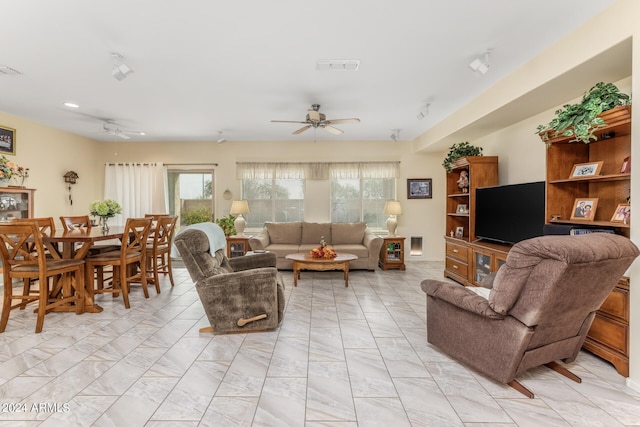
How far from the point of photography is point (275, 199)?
6.93 meters

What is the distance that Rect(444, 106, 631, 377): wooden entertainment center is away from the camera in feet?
7.51

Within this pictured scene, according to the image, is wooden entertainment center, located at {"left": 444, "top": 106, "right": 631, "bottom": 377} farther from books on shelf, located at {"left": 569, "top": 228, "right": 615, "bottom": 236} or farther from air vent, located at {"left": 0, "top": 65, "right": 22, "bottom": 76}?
air vent, located at {"left": 0, "top": 65, "right": 22, "bottom": 76}

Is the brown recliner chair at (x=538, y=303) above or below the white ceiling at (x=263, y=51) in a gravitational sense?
below

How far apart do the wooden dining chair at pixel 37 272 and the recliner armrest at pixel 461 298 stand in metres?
3.48

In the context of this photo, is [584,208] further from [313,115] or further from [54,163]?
[54,163]

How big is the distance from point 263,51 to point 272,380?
8.92ft

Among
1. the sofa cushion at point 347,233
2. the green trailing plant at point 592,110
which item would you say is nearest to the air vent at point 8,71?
the sofa cushion at point 347,233

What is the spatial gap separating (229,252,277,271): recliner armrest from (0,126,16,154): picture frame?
13.1 feet

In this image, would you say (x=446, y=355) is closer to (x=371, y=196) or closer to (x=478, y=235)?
(x=478, y=235)

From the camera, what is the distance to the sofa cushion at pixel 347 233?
6293 millimetres

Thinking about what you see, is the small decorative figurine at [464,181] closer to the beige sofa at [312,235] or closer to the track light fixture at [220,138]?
the beige sofa at [312,235]

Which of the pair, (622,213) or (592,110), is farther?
(622,213)

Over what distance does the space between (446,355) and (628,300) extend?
1.28m

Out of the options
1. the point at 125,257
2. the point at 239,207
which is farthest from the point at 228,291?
the point at 239,207
